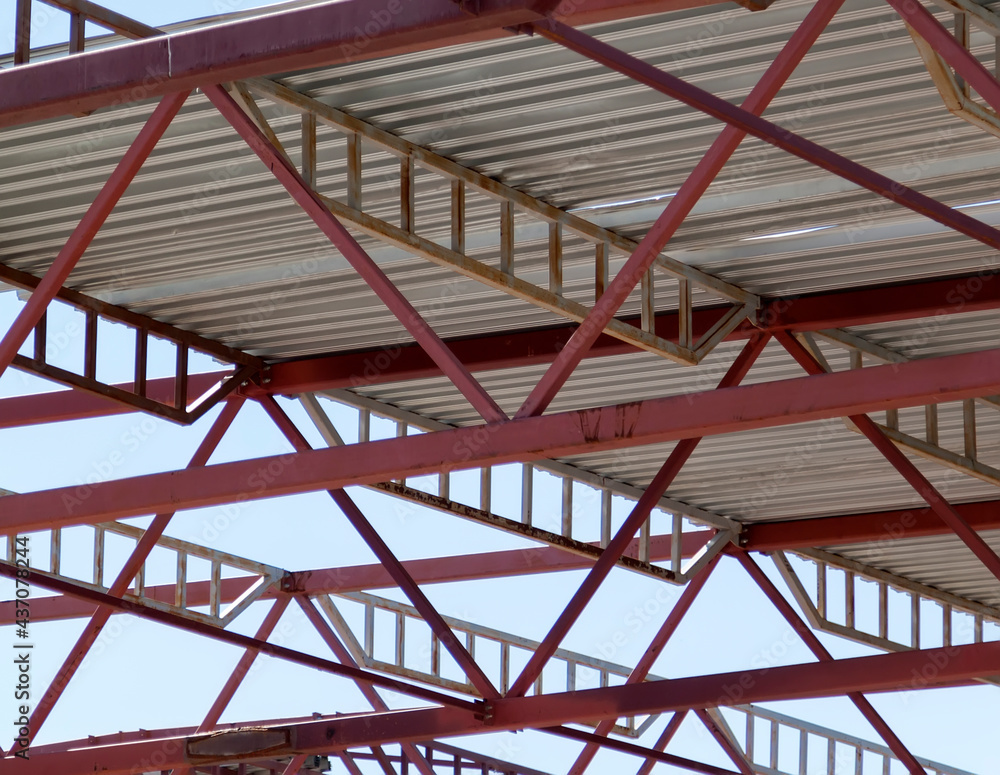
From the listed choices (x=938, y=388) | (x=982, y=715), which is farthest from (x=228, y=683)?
(x=982, y=715)

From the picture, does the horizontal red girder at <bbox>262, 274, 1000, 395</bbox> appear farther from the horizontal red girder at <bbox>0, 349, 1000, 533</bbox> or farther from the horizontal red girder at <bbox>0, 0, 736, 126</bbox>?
the horizontal red girder at <bbox>0, 0, 736, 126</bbox>

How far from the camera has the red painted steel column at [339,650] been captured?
26.3 meters

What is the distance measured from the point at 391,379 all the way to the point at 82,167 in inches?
210

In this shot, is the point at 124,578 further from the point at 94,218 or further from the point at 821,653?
the point at 821,653

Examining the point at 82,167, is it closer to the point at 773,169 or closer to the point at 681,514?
the point at 773,169

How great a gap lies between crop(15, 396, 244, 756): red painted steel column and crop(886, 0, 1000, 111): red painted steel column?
10412 millimetres

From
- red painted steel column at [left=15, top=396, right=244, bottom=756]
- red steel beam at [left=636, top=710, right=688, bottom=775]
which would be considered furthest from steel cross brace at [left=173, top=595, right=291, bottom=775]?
red steel beam at [left=636, top=710, right=688, bottom=775]

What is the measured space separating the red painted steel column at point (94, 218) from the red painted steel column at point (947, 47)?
436 centimetres

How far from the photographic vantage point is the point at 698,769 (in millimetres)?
27375

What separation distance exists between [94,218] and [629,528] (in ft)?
26.8

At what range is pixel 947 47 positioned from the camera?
11.0 m

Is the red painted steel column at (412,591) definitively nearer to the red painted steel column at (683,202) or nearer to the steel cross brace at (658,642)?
the steel cross brace at (658,642)

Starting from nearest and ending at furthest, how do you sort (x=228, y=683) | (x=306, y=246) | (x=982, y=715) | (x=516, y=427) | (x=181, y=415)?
(x=516, y=427)
(x=306, y=246)
(x=181, y=415)
(x=228, y=683)
(x=982, y=715)

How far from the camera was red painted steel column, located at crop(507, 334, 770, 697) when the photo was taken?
62.5ft
